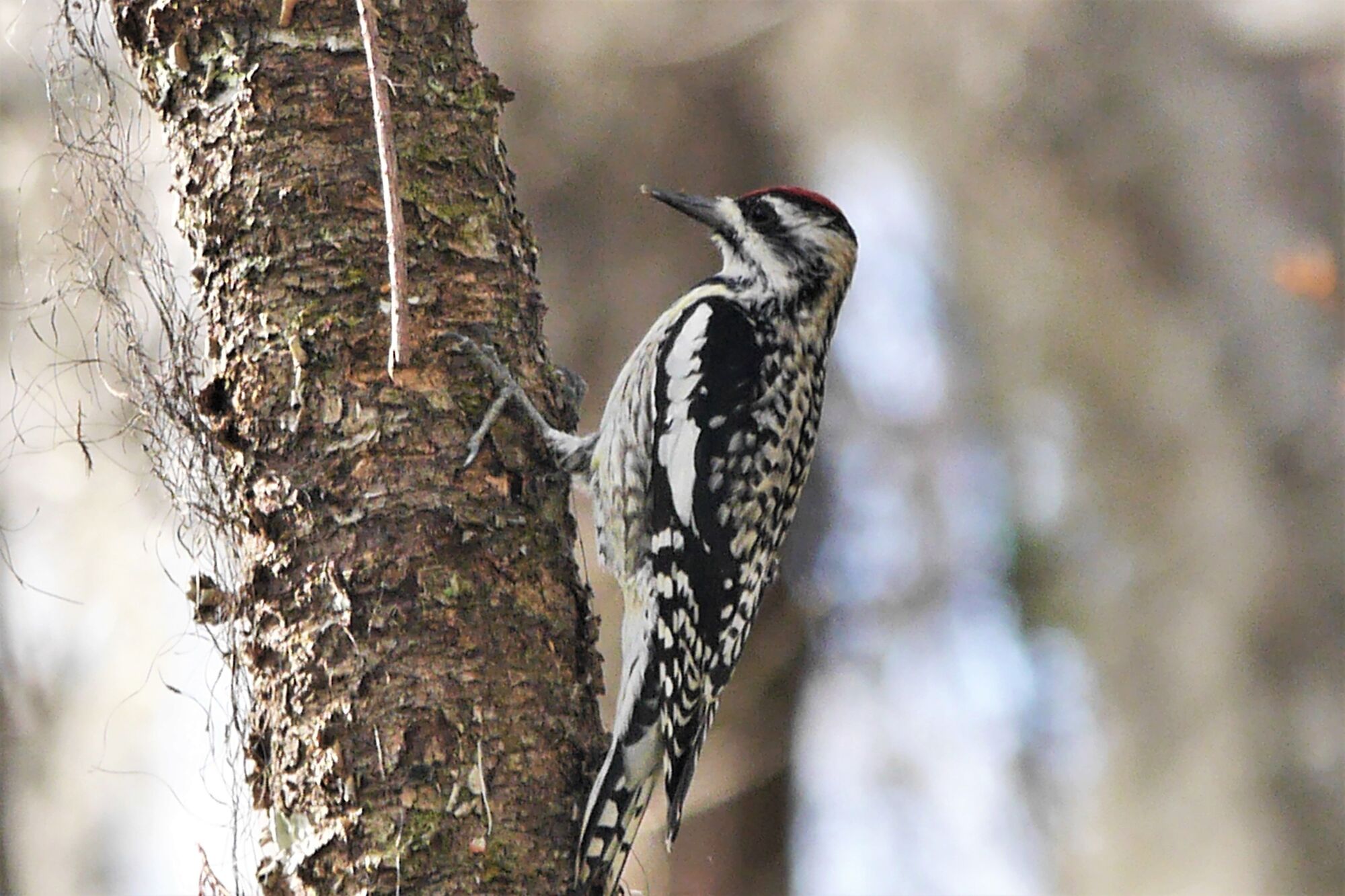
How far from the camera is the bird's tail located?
268cm

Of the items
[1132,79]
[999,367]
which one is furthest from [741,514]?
[999,367]

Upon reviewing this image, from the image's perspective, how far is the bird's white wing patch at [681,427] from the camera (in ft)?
11.4

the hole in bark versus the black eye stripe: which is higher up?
the black eye stripe

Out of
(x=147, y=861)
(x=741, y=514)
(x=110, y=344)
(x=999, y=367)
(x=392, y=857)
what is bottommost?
(x=392, y=857)

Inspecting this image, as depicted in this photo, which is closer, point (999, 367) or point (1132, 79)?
point (1132, 79)

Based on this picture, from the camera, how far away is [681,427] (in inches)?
138

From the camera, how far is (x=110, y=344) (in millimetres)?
2971

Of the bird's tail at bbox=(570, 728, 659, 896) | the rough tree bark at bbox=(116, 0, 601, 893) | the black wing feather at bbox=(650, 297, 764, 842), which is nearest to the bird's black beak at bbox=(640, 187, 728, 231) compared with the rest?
the black wing feather at bbox=(650, 297, 764, 842)

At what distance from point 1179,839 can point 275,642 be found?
547cm

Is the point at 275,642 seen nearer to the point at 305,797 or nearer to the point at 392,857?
the point at 305,797

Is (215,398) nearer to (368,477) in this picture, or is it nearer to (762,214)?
(368,477)

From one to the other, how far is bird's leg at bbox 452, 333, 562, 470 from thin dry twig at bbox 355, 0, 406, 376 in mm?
327

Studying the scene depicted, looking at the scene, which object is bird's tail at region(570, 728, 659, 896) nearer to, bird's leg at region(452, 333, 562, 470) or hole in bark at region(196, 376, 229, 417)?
bird's leg at region(452, 333, 562, 470)

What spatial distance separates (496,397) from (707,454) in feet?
2.48
